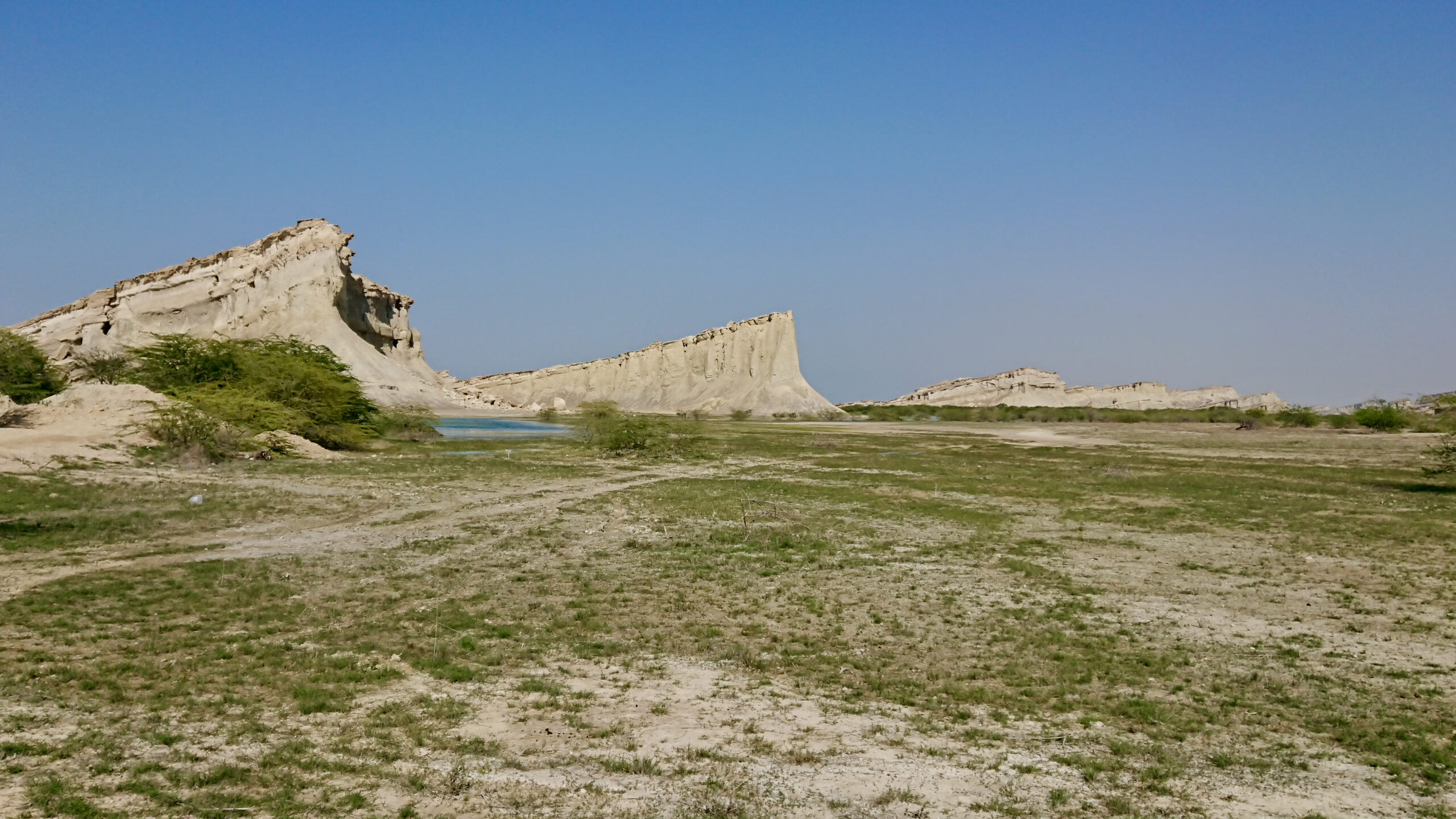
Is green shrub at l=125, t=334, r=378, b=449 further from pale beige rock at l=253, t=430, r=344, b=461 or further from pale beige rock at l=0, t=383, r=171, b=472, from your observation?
pale beige rock at l=0, t=383, r=171, b=472

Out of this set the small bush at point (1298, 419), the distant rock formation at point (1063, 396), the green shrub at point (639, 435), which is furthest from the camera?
the distant rock formation at point (1063, 396)

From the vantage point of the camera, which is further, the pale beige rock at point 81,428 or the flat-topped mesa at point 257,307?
the flat-topped mesa at point 257,307

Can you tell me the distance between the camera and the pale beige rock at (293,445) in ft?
103

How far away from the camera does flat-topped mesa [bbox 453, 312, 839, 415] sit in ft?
382

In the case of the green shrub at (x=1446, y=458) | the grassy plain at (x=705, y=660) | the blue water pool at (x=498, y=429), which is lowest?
the grassy plain at (x=705, y=660)

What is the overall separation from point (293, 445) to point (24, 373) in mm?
13178

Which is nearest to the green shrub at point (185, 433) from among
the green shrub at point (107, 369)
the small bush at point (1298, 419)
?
the green shrub at point (107, 369)

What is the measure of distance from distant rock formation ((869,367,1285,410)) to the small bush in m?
65.9


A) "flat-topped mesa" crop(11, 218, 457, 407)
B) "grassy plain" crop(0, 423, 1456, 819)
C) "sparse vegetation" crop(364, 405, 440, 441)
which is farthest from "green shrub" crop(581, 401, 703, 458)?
"flat-topped mesa" crop(11, 218, 457, 407)

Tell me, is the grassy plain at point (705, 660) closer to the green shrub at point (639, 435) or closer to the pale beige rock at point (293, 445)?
the pale beige rock at point (293, 445)

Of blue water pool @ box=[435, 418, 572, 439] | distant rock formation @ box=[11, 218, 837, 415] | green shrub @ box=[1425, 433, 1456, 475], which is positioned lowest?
green shrub @ box=[1425, 433, 1456, 475]

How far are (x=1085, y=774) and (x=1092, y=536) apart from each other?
42.4 ft

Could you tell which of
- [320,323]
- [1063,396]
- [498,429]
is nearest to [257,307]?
[320,323]

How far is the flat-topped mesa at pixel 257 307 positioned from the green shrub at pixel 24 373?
3427cm
